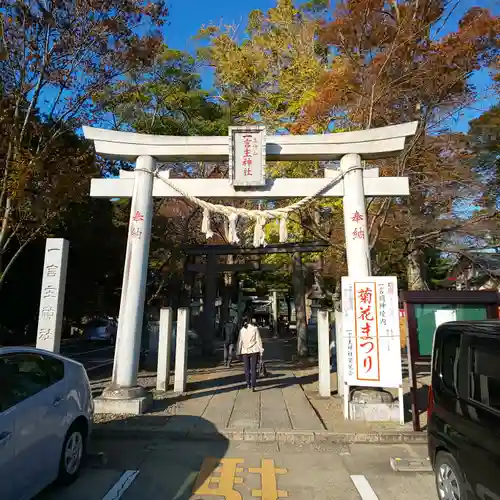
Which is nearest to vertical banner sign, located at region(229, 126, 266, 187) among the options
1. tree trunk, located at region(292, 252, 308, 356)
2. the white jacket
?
the white jacket

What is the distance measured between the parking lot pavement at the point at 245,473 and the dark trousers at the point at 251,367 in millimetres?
3033

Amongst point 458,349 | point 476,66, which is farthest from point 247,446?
point 476,66

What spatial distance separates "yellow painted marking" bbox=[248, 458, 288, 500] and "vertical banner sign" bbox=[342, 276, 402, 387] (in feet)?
7.69

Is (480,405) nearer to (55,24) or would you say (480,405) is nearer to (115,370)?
(115,370)

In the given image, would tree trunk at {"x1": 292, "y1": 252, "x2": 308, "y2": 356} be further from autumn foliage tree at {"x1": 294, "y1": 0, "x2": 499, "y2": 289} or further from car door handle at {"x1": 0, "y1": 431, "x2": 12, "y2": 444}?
car door handle at {"x1": 0, "y1": 431, "x2": 12, "y2": 444}

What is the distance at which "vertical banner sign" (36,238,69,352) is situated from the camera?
6977 millimetres

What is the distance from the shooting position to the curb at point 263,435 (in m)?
6.07

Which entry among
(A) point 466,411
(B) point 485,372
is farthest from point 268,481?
(B) point 485,372

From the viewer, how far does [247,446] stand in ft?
19.1

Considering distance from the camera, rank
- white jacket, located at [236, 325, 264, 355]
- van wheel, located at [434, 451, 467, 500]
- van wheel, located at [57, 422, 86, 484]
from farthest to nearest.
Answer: white jacket, located at [236, 325, 264, 355] < van wheel, located at [57, 422, 86, 484] < van wheel, located at [434, 451, 467, 500]

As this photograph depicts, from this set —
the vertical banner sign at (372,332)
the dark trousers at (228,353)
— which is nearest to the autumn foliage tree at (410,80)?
the vertical banner sign at (372,332)

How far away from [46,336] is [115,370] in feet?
4.24

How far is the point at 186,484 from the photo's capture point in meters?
4.49

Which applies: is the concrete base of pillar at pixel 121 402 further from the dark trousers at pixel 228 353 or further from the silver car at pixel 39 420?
the dark trousers at pixel 228 353
